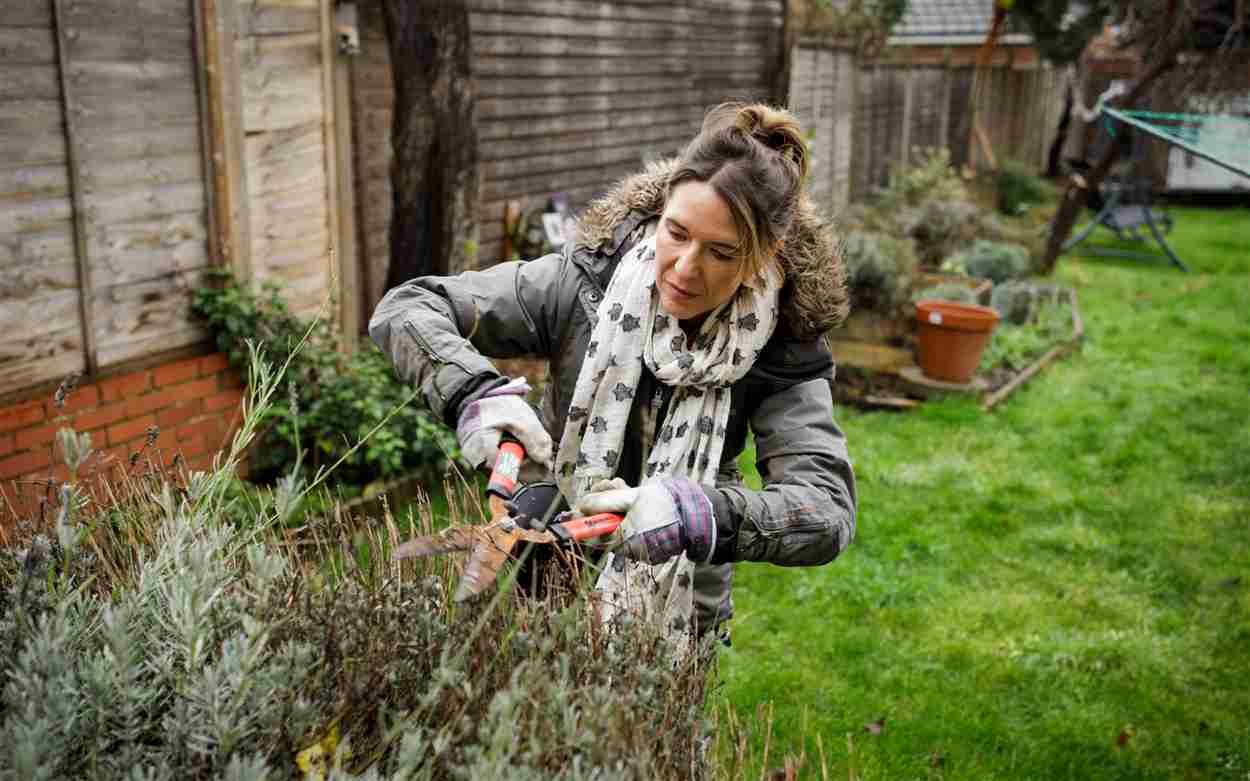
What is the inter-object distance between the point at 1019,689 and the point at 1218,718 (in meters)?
0.72

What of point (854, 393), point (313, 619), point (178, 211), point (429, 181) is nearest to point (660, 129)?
point (854, 393)

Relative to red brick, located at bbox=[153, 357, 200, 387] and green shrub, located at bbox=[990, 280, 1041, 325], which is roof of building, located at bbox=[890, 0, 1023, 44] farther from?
red brick, located at bbox=[153, 357, 200, 387]

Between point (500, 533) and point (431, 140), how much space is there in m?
3.67

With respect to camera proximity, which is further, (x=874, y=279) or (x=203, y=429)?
(x=874, y=279)

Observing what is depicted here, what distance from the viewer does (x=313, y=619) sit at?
154 centimetres

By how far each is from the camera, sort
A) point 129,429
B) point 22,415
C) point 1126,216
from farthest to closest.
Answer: point 1126,216 < point 129,429 < point 22,415

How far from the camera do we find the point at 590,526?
192 cm

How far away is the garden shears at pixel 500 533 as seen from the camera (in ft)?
5.57

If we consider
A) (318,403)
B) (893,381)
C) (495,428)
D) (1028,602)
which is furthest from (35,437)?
(893,381)

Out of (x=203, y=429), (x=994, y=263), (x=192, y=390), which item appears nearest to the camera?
(x=192, y=390)

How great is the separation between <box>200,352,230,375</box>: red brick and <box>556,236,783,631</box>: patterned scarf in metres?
3.28

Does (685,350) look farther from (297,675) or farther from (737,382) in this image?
(297,675)

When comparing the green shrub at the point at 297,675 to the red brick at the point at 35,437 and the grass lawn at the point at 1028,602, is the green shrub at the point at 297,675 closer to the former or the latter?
the grass lawn at the point at 1028,602

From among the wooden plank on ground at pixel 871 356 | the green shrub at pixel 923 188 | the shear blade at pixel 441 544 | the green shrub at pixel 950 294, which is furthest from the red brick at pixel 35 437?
the green shrub at pixel 923 188
